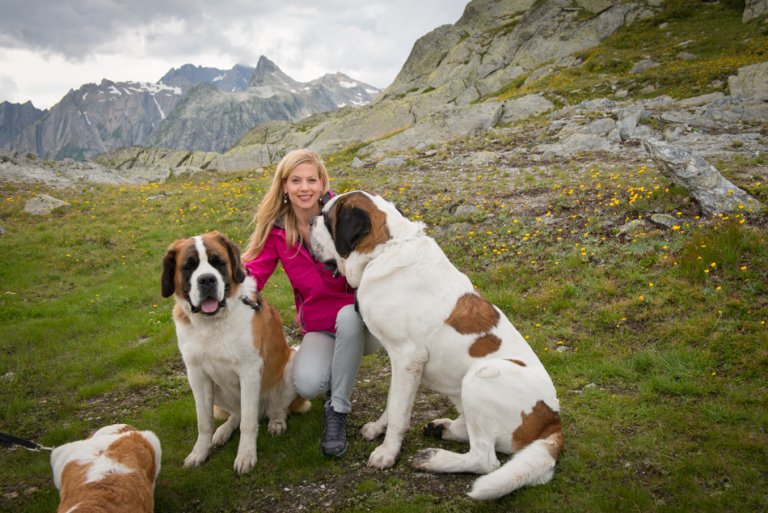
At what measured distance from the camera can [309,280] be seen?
14.3 ft

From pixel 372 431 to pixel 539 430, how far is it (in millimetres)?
1518

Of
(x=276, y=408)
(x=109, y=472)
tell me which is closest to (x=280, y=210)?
(x=276, y=408)

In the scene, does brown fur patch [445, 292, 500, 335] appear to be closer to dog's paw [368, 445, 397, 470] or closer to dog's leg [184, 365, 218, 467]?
dog's paw [368, 445, 397, 470]

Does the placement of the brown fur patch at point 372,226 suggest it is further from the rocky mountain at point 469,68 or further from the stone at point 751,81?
the stone at point 751,81

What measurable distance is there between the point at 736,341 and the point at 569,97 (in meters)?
18.8

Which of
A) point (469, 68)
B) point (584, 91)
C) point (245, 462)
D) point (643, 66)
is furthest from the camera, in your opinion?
point (469, 68)

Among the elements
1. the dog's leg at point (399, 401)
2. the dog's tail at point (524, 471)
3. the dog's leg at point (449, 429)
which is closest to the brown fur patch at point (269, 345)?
the dog's leg at point (399, 401)

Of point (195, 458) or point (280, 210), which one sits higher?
point (280, 210)

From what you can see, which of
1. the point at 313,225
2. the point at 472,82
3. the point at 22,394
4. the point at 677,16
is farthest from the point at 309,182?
the point at 472,82

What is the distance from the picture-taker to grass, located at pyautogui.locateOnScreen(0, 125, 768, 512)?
10.9 feet

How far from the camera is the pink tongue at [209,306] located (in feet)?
11.6

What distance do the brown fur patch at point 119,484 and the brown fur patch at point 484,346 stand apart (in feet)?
7.77

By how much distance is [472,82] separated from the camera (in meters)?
43.6

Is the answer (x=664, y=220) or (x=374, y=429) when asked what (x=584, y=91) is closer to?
(x=664, y=220)
